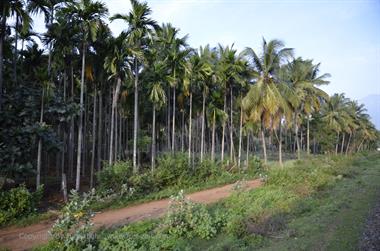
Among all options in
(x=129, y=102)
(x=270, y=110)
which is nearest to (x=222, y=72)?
(x=270, y=110)

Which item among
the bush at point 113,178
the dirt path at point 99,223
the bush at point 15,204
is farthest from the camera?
the bush at point 113,178

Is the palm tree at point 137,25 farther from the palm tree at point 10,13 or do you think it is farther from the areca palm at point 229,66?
the areca palm at point 229,66

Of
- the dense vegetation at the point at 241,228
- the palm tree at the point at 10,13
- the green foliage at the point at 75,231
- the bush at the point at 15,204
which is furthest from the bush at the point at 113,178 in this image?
the green foliage at the point at 75,231

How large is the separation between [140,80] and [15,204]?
1434 centimetres

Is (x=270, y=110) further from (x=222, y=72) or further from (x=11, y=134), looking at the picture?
(x=11, y=134)

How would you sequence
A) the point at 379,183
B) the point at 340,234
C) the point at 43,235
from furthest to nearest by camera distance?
the point at 379,183 → the point at 43,235 → the point at 340,234

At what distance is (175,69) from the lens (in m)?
28.2

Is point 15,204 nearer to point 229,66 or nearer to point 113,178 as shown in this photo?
point 113,178

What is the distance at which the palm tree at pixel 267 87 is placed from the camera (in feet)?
106

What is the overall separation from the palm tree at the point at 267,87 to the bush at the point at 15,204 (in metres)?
21.7

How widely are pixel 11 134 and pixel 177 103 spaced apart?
1989 centimetres

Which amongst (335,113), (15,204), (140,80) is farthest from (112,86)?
(335,113)

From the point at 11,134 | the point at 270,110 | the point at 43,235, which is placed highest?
the point at 270,110

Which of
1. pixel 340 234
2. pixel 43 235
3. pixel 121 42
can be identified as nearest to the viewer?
pixel 340 234
